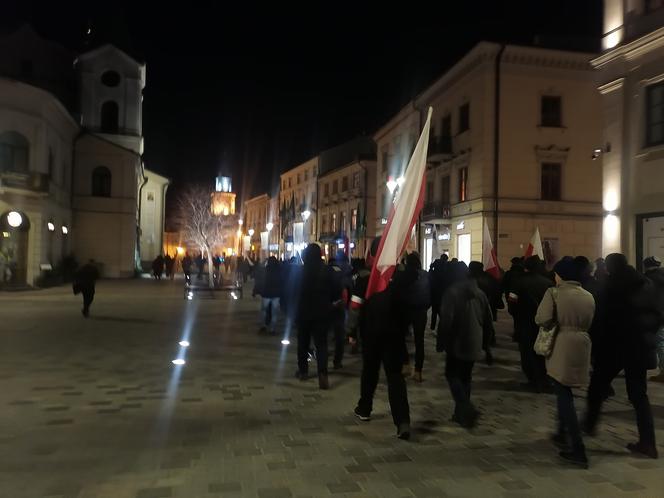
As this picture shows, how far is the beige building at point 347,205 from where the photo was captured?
47750mm

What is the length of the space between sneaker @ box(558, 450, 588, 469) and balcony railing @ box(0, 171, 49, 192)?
1025 inches

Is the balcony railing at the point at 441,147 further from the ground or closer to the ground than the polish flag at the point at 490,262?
Result: further from the ground

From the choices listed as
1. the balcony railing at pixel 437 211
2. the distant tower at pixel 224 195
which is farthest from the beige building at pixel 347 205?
the distant tower at pixel 224 195

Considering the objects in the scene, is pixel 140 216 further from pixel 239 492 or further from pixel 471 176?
pixel 239 492

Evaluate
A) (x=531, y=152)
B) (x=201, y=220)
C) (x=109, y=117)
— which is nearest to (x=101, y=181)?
(x=109, y=117)

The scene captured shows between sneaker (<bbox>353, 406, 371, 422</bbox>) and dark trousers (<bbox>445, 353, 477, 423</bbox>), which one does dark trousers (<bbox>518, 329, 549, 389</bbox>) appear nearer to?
dark trousers (<bbox>445, 353, 477, 423</bbox>)

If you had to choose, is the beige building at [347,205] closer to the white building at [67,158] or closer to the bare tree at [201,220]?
the bare tree at [201,220]

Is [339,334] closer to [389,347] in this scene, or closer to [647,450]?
[389,347]

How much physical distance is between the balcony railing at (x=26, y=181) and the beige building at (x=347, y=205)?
21.1 m

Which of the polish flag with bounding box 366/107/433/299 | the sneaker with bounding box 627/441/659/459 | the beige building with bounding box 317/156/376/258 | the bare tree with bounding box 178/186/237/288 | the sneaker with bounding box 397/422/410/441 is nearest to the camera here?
the sneaker with bounding box 627/441/659/459

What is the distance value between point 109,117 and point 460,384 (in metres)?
42.7

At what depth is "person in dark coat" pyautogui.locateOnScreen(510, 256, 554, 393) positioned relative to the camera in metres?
8.17

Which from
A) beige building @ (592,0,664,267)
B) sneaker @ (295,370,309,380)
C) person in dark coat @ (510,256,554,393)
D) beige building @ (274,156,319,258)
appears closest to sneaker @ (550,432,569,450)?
person in dark coat @ (510,256,554,393)

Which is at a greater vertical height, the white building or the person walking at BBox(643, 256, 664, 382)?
the white building
